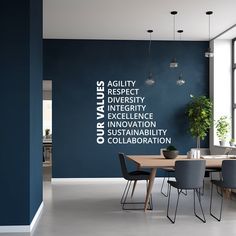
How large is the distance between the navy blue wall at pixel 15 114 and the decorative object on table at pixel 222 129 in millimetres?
4795

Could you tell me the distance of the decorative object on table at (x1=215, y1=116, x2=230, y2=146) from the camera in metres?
8.28

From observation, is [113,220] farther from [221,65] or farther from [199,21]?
[221,65]

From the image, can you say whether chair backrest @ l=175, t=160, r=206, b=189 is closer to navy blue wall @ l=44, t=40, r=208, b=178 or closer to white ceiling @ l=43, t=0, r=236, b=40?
white ceiling @ l=43, t=0, r=236, b=40

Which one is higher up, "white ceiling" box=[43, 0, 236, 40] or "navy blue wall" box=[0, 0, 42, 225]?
"white ceiling" box=[43, 0, 236, 40]

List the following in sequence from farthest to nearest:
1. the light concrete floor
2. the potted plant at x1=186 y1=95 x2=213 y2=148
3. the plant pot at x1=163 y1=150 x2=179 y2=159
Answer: the potted plant at x1=186 y1=95 x2=213 y2=148 → the plant pot at x1=163 y1=150 x2=179 y2=159 → the light concrete floor

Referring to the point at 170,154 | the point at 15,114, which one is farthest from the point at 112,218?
the point at 15,114

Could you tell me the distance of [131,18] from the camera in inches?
282

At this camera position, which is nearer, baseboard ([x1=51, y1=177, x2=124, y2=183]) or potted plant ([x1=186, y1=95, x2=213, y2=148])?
potted plant ([x1=186, y1=95, x2=213, y2=148])

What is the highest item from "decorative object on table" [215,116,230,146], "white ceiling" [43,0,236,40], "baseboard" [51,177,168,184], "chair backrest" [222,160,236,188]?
"white ceiling" [43,0,236,40]

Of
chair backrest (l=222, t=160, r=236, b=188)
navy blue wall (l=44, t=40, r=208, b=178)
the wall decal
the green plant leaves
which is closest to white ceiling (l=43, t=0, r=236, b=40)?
navy blue wall (l=44, t=40, r=208, b=178)

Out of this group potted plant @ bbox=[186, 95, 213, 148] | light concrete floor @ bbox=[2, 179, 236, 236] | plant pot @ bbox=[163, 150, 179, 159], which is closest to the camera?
light concrete floor @ bbox=[2, 179, 236, 236]

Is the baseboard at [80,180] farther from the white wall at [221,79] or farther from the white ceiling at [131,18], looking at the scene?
the white ceiling at [131,18]

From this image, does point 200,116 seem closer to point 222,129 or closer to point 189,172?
point 222,129

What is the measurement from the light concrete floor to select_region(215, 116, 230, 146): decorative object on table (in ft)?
4.57
